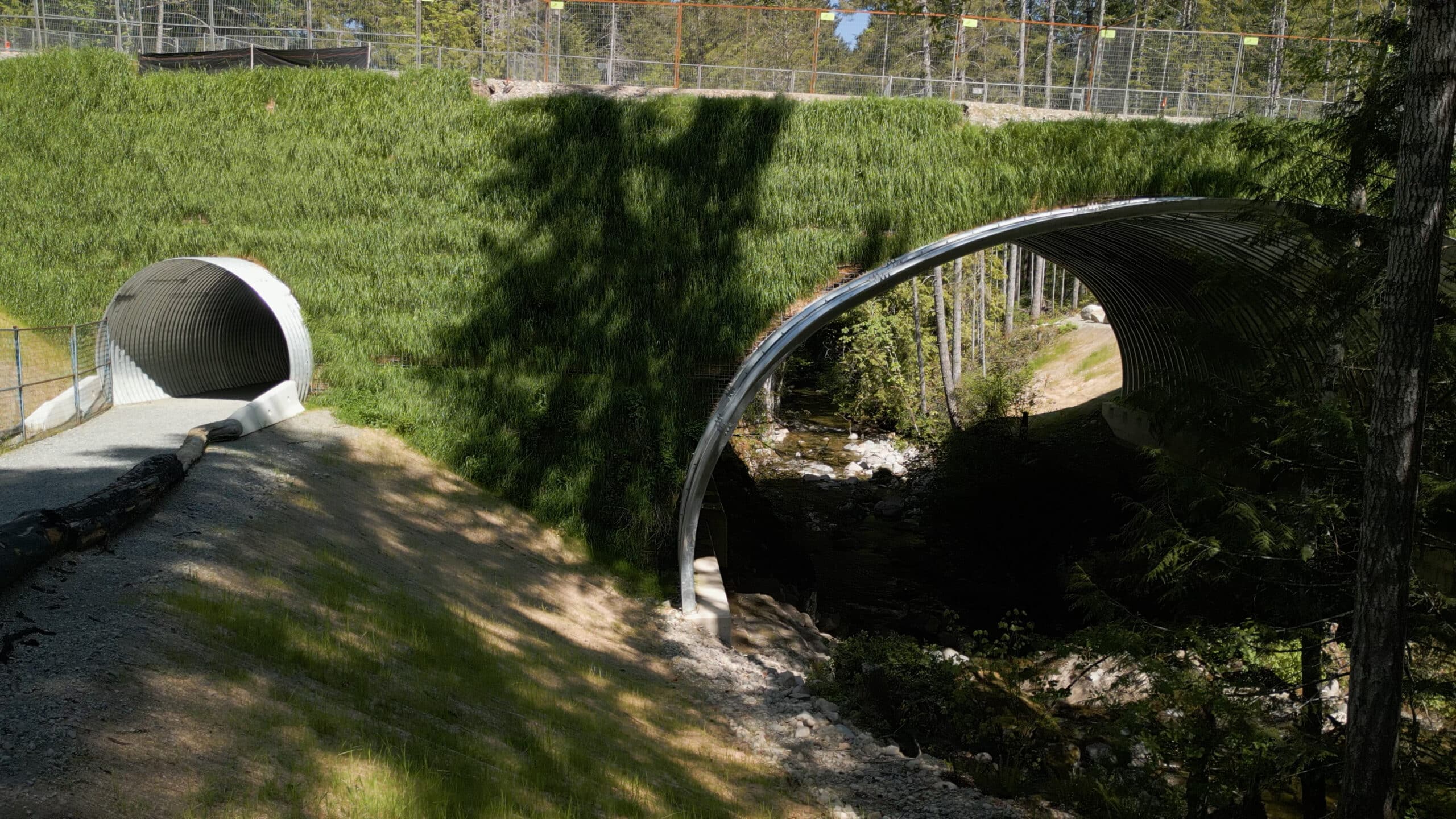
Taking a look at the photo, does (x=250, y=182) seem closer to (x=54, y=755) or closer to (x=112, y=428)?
(x=112, y=428)

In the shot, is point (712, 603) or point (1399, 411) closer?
point (1399, 411)

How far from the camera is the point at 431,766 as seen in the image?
18.4 feet

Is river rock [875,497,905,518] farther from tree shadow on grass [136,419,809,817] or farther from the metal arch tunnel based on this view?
tree shadow on grass [136,419,809,817]

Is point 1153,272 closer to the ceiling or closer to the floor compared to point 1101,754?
closer to the ceiling

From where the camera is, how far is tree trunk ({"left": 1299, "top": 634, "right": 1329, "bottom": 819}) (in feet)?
23.9

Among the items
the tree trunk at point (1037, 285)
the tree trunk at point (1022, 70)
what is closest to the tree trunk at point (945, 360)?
the tree trunk at point (1022, 70)

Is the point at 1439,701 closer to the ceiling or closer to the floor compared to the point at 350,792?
closer to the floor

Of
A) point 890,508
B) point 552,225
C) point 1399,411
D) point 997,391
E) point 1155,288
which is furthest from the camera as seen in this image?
point 997,391

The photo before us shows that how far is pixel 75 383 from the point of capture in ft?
41.4

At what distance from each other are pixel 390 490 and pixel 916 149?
8177 millimetres

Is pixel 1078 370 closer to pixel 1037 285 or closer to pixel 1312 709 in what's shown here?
pixel 1037 285

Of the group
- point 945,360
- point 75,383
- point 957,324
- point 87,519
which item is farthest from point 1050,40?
point 87,519

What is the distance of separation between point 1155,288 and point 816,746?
544 inches

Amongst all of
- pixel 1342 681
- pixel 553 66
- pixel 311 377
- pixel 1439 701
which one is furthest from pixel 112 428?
pixel 1439 701
